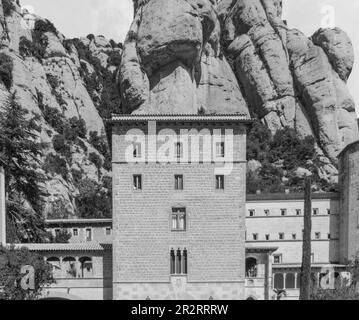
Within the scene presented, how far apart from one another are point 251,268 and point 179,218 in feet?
25.0

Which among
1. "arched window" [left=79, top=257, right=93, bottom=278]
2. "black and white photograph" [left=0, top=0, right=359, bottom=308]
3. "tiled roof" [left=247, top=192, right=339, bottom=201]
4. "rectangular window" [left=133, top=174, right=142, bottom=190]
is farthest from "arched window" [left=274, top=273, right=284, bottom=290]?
"rectangular window" [left=133, top=174, right=142, bottom=190]

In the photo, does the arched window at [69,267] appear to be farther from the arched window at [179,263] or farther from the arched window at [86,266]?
the arched window at [179,263]

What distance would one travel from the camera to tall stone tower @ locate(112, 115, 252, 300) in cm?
3881

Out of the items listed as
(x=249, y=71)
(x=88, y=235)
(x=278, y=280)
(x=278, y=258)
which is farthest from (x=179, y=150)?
(x=249, y=71)

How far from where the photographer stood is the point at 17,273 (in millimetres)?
32156

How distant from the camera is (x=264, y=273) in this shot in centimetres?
4325

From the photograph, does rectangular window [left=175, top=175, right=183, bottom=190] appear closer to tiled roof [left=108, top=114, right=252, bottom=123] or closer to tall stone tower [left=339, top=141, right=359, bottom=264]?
tiled roof [left=108, top=114, right=252, bottom=123]

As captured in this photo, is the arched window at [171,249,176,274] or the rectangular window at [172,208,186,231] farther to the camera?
the rectangular window at [172,208,186,231]

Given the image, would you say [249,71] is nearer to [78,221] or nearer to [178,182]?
[78,221]

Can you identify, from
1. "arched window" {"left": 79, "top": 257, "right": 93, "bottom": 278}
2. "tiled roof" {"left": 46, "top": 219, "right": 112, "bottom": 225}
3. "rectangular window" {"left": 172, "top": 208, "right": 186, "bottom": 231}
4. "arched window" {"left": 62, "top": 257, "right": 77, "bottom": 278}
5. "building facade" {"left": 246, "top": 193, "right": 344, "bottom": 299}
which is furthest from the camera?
"building facade" {"left": 246, "top": 193, "right": 344, "bottom": 299}

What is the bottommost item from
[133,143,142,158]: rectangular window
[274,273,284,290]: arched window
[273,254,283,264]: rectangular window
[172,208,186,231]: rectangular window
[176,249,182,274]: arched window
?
[274,273,284,290]: arched window

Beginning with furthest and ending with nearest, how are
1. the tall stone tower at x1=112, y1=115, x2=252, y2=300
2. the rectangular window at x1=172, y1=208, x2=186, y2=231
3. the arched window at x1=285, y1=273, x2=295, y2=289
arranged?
1. the arched window at x1=285, y1=273, x2=295, y2=289
2. the rectangular window at x1=172, y1=208, x2=186, y2=231
3. the tall stone tower at x1=112, y1=115, x2=252, y2=300

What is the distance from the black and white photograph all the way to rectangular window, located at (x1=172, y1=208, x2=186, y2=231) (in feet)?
0.26
